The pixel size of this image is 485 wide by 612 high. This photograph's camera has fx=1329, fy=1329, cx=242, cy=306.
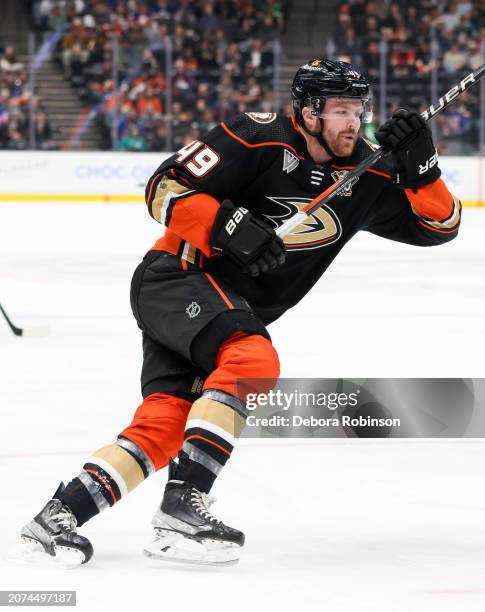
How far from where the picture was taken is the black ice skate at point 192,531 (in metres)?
2.38

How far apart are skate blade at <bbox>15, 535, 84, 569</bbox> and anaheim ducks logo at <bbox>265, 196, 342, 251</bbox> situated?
2.41 ft

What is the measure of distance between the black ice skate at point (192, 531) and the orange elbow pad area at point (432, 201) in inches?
29.1

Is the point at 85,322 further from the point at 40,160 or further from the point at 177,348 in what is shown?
the point at 40,160

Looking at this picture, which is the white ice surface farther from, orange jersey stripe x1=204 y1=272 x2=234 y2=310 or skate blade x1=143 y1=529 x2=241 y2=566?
orange jersey stripe x1=204 y1=272 x2=234 y2=310

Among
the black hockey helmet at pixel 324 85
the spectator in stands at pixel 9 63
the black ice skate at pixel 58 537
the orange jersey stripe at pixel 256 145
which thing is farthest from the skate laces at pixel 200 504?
the spectator in stands at pixel 9 63

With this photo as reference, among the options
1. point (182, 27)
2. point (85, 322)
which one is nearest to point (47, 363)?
point (85, 322)

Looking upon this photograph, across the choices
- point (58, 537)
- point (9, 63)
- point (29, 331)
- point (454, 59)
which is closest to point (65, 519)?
point (58, 537)

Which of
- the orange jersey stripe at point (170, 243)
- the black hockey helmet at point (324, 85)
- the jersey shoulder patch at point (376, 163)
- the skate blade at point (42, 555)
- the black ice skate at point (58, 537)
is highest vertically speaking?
the black hockey helmet at point (324, 85)

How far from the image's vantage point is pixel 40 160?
13.3 metres

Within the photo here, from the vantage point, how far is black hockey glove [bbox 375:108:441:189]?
255 centimetres

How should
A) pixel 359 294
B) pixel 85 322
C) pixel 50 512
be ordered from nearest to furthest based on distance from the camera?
pixel 50 512
pixel 85 322
pixel 359 294

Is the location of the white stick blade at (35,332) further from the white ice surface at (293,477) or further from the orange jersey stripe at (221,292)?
the orange jersey stripe at (221,292)

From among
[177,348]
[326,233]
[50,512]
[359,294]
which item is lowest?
[359,294]

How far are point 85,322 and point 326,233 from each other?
3.27 m
